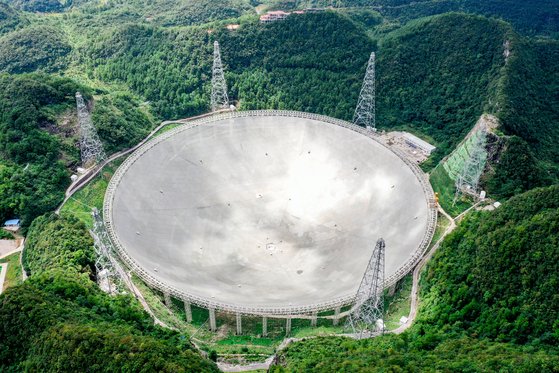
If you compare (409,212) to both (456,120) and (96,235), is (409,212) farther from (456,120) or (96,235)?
(96,235)

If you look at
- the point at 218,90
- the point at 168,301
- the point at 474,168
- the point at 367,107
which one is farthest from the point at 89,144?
the point at 474,168

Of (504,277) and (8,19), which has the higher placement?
(504,277)

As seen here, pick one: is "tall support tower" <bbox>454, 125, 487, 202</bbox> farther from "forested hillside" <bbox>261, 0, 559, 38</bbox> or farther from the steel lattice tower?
"forested hillside" <bbox>261, 0, 559, 38</bbox>

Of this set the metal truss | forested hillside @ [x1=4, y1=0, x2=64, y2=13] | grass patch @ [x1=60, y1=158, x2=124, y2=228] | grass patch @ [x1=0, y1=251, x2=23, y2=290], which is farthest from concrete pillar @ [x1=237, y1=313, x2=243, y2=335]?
forested hillside @ [x1=4, y1=0, x2=64, y2=13]

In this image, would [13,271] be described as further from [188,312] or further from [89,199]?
[188,312]

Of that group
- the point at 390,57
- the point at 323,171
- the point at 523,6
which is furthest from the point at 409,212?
the point at 523,6

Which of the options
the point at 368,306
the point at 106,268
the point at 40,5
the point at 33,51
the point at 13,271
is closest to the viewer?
the point at 368,306
